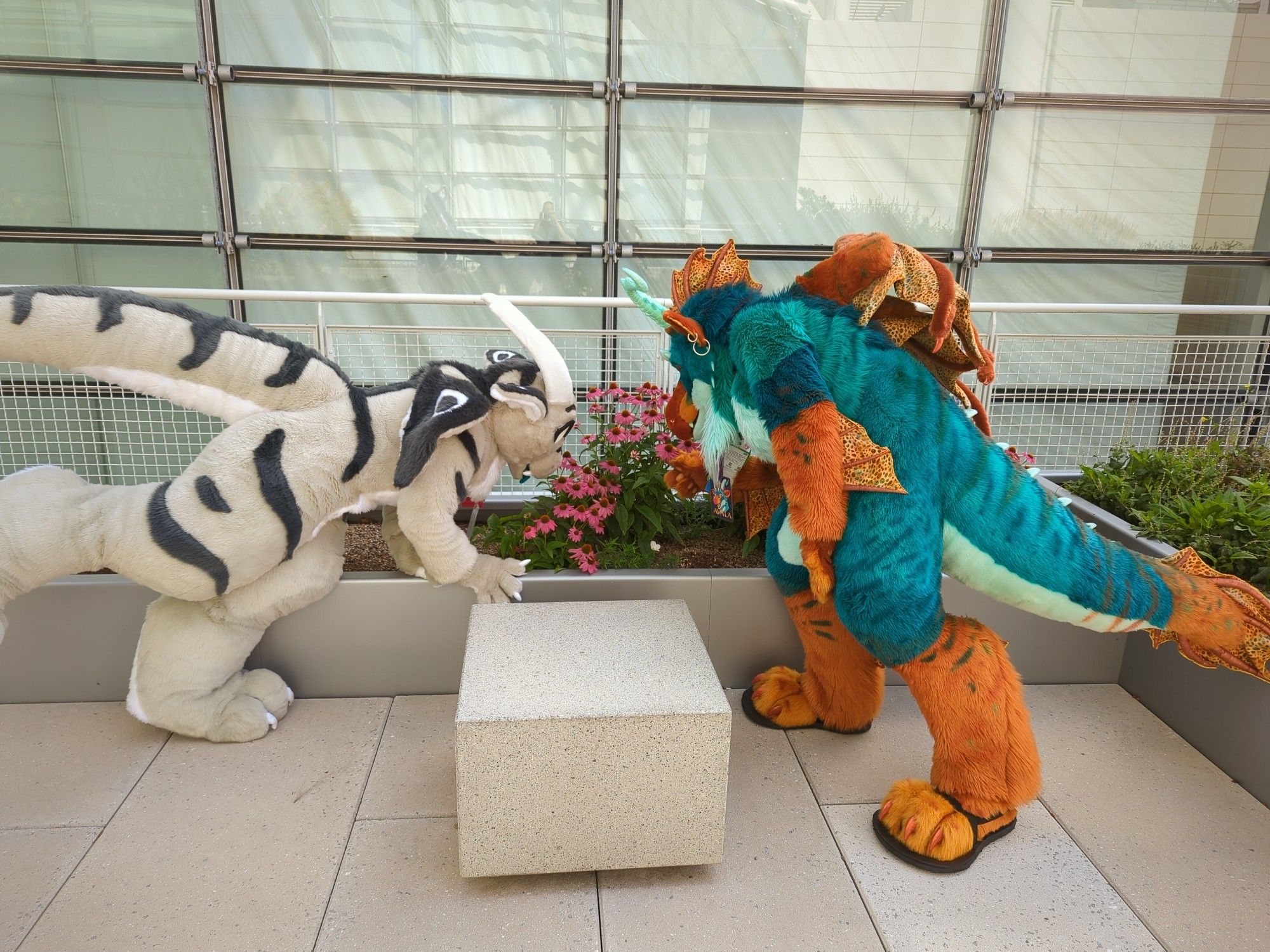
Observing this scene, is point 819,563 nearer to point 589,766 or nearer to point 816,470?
point 816,470

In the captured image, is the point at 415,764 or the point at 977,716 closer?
the point at 977,716

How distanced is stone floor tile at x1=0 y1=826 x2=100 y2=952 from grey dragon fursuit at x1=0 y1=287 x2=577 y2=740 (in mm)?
353

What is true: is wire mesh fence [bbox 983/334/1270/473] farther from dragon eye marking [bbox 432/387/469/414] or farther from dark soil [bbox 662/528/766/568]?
dragon eye marking [bbox 432/387/469/414]

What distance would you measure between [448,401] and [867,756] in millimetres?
1485

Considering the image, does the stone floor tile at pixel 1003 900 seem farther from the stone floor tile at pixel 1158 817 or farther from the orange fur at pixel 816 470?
the orange fur at pixel 816 470

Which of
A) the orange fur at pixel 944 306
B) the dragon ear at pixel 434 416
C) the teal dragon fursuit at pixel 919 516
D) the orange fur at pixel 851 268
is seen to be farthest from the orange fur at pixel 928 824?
the dragon ear at pixel 434 416

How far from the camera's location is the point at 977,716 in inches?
71.7

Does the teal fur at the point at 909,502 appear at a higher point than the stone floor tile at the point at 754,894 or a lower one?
higher

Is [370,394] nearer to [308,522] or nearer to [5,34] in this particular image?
[308,522]

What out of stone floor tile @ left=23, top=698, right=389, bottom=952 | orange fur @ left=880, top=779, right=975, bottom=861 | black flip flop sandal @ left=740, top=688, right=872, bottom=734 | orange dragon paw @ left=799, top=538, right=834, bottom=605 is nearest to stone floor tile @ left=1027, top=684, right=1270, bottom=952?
orange fur @ left=880, top=779, right=975, bottom=861

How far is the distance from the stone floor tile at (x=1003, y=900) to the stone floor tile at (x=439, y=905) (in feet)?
2.07

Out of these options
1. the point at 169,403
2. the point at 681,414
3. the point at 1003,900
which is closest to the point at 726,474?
the point at 681,414

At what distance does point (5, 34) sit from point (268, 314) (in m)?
1.82

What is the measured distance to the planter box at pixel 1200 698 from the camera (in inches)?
84.4
